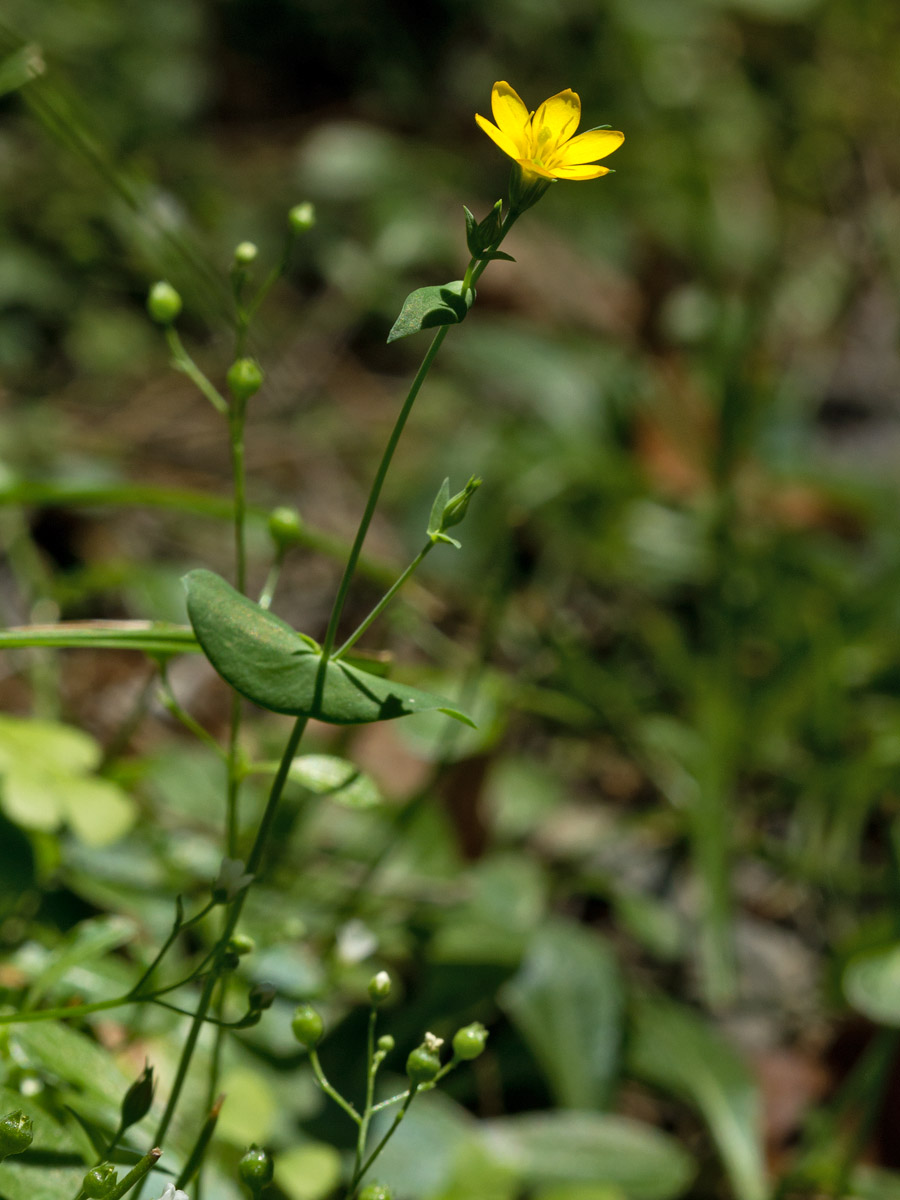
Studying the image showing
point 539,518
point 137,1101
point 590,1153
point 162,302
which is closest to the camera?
point 137,1101

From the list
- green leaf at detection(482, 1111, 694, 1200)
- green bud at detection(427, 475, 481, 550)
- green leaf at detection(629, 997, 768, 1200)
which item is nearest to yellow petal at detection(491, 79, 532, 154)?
green bud at detection(427, 475, 481, 550)

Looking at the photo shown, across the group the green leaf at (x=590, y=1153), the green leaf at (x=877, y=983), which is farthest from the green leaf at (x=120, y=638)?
the green leaf at (x=877, y=983)

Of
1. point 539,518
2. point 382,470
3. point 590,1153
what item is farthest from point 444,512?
point 539,518

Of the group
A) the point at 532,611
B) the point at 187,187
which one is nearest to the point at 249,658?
the point at 532,611

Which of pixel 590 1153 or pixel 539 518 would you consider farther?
pixel 539 518

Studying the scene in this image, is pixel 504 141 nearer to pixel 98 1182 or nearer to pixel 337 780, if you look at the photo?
pixel 337 780

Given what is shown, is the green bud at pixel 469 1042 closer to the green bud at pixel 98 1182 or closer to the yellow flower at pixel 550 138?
the green bud at pixel 98 1182
